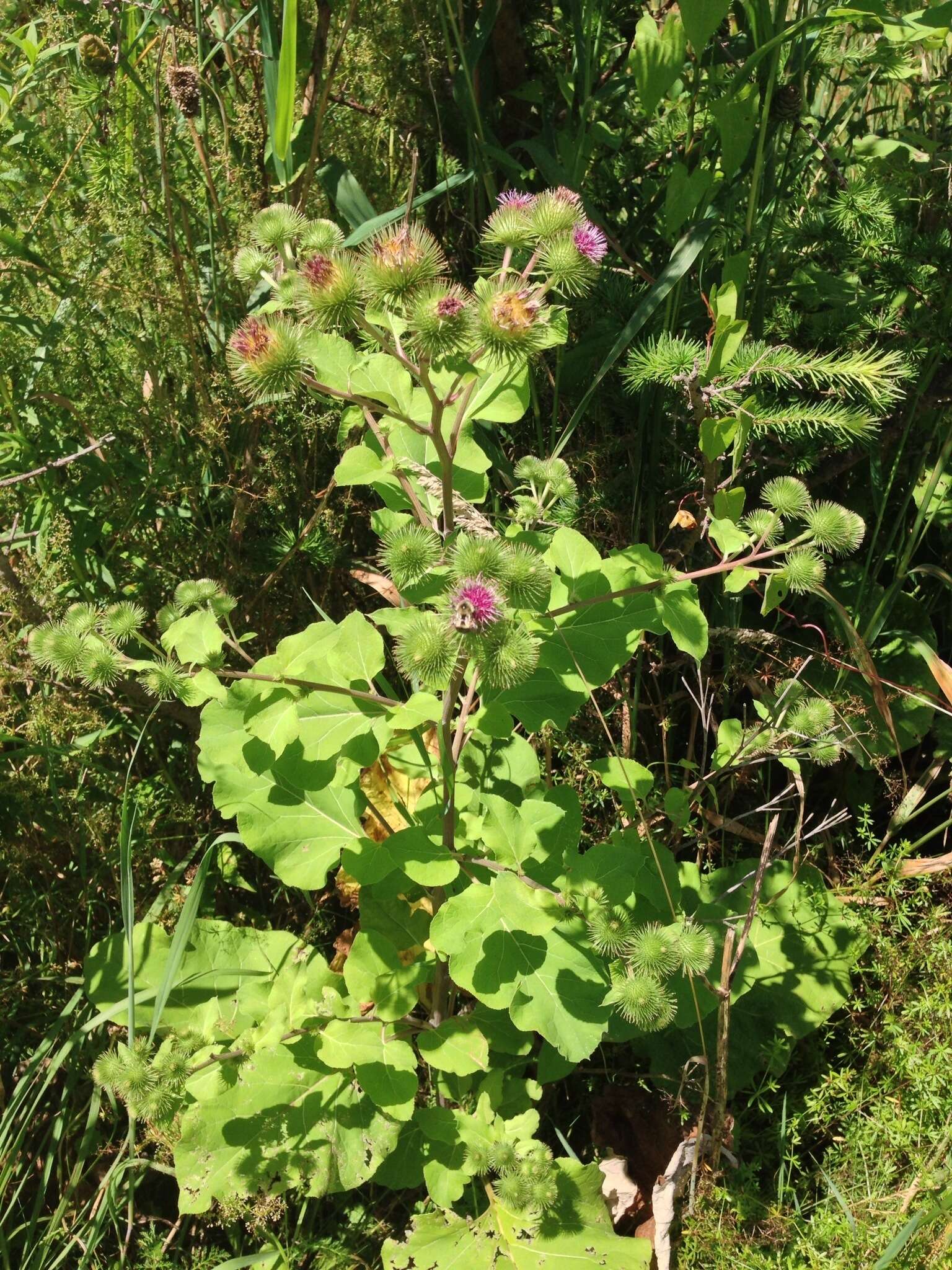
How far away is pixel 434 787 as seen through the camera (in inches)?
84.4

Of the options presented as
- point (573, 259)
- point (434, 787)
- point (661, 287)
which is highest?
point (573, 259)

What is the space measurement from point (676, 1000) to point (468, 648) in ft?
3.55

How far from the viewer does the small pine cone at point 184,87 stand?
228cm

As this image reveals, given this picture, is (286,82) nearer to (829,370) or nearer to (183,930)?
(829,370)

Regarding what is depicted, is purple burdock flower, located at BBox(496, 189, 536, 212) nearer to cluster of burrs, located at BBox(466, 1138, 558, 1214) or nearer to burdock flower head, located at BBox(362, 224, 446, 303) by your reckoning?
burdock flower head, located at BBox(362, 224, 446, 303)

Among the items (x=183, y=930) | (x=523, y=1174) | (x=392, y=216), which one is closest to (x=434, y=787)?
(x=183, y=930)

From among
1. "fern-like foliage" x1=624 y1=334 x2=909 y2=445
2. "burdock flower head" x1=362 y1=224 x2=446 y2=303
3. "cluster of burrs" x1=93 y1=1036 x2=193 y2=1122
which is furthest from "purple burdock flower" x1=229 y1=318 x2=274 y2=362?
"cluster of burrs" x1=93 y1=1036 x2=193 y2=1122

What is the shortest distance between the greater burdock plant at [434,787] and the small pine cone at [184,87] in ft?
1.66

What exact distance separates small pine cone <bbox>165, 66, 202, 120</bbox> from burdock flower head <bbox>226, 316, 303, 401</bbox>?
3.10ft

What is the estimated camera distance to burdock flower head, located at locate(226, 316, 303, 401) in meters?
1.57

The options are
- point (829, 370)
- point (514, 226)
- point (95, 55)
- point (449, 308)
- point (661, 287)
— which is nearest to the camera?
point (449, 308)

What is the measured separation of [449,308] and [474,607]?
0.40 m

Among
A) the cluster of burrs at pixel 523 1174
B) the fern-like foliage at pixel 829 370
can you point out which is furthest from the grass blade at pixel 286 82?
the cluster of burrs at pixel 523 1174

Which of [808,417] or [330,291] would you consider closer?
[330,291]
